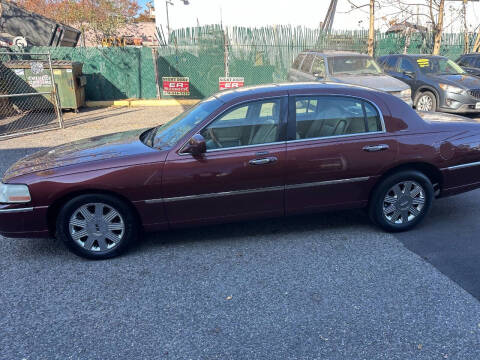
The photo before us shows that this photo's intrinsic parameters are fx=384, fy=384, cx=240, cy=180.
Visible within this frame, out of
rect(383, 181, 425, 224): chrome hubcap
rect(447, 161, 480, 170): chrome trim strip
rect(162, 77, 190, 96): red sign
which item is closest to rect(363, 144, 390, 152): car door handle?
rect(383, 181, 425, 224): chrome hubcap

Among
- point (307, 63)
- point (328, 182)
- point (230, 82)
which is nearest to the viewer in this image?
point (328, 182)

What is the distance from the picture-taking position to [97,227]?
3.70 metres

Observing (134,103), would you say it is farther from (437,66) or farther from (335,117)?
(335,117)

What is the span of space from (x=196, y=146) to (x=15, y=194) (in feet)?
5.62

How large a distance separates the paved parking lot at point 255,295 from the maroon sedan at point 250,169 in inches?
13.4

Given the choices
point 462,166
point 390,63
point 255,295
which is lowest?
point 255,295

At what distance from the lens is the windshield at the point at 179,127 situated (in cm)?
390

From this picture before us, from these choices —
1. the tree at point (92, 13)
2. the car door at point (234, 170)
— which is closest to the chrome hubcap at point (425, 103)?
the car door at point (234, 170)

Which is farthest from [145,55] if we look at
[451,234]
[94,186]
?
[451,234]

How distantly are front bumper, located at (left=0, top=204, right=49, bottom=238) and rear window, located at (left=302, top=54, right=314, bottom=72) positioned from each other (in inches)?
342

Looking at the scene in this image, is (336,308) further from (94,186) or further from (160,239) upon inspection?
(94,186)

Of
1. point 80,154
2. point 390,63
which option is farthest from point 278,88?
point 390,63

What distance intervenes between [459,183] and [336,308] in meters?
2.37

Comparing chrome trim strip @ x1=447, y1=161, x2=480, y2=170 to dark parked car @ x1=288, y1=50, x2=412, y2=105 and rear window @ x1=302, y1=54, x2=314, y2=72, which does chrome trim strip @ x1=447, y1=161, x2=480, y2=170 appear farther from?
rear window @ x1=302, y1=54, x2=314, y2=72
